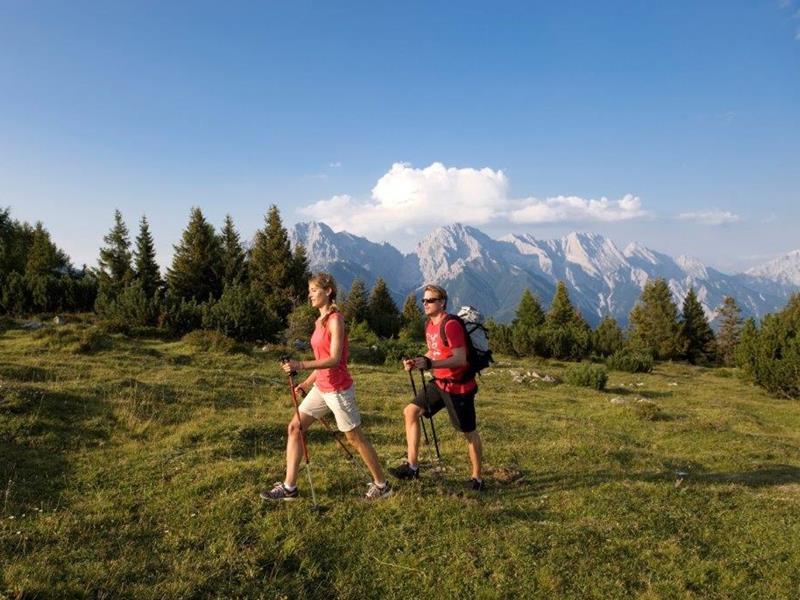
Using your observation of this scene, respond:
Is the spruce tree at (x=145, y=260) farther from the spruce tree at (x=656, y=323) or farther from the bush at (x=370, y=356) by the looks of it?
the spruce tree at (x=656, y=323)

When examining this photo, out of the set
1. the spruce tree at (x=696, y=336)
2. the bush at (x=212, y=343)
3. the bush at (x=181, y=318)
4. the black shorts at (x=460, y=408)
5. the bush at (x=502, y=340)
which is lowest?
the spruce tree at (x=696, y=336)

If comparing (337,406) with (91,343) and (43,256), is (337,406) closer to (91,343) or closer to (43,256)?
(91,343)

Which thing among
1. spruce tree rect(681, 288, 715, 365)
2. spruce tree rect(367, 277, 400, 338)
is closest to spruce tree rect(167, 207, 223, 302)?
spruce tree rect(367, 277, 400, 338)

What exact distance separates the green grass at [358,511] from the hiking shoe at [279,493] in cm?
12

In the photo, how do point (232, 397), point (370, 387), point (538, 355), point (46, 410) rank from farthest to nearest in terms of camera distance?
1. point (538, 355)
2. point (370, 387)
3. point (232, 397)
4. point (46, 410)

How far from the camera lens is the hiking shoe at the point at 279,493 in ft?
20.3

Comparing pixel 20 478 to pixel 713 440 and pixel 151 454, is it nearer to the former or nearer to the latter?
pixel 151 454

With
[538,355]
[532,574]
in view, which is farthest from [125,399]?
[538,355]

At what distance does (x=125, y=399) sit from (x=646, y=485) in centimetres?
1017

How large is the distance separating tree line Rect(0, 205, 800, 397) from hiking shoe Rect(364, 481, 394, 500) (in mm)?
19958

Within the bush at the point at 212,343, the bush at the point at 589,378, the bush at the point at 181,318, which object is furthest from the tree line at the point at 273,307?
the bush at the point at 589,378

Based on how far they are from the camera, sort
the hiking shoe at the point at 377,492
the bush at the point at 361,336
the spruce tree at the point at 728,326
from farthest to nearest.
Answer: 1. the spruce tree at the point at 728,326
2. the bush at the point at 361,336
3. the hiking shoe at the point at 377,492

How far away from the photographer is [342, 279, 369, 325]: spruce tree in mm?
50809

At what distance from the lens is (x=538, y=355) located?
36.2m
